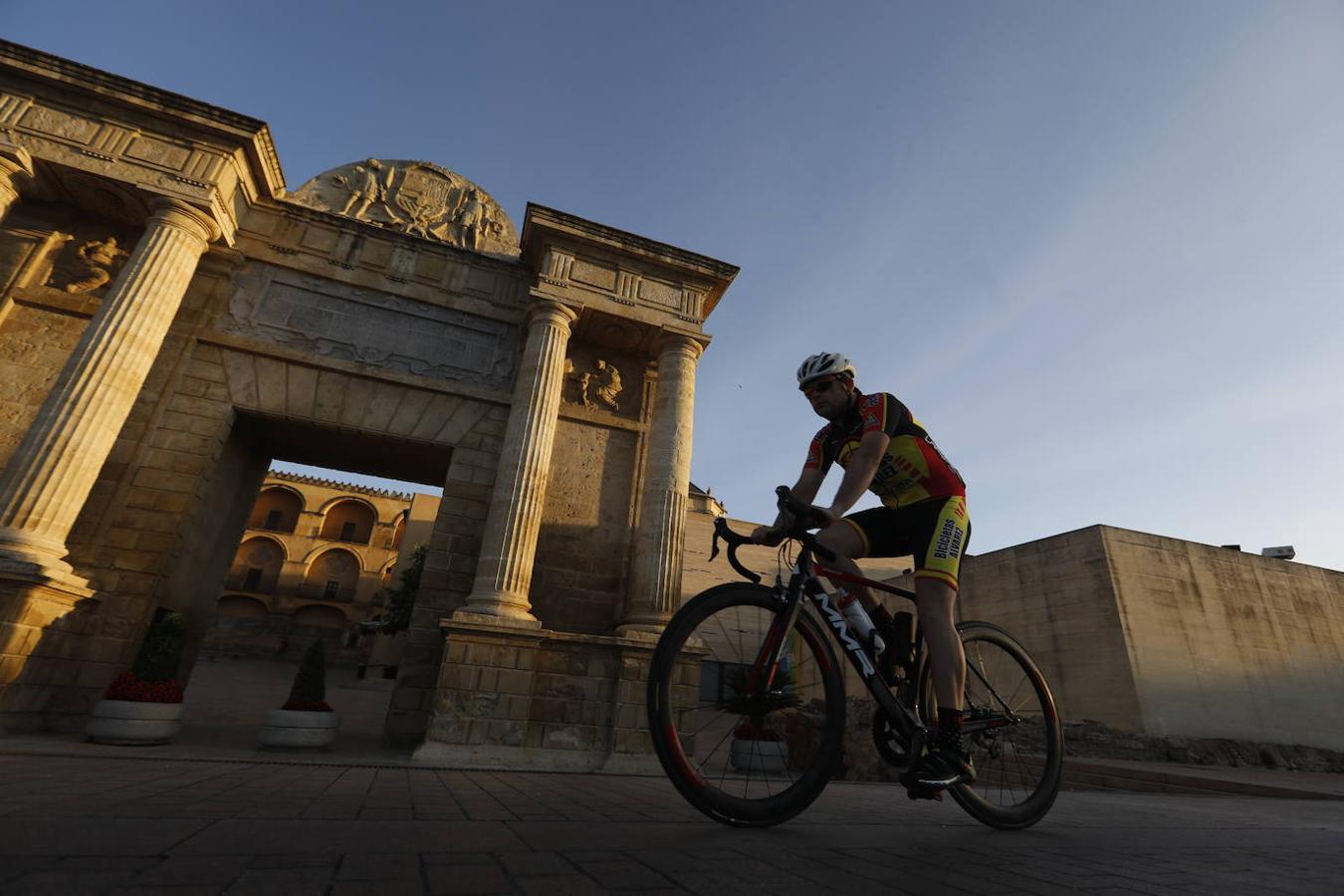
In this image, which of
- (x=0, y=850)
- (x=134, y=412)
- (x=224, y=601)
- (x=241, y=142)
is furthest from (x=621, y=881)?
(x=224, y=601)

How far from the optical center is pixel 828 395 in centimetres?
359

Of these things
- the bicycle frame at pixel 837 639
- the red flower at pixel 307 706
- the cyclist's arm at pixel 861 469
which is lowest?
the red flower at pixel 307 706

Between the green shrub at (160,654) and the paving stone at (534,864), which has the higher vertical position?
the green shrub at (160,654)

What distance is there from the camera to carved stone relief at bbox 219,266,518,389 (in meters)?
9.96

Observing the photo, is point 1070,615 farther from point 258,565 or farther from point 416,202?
point 258,565

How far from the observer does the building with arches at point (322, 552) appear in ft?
132

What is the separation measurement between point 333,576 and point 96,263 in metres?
38.9

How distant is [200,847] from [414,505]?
39.2 metres

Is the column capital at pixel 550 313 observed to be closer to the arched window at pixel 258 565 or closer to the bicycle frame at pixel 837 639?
the bicycle frame at pixel 837 639

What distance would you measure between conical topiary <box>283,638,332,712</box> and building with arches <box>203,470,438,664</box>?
1231 inches

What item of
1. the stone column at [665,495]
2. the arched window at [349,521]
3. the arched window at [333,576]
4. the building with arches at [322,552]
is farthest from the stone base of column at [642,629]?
the arched window at [349,521]

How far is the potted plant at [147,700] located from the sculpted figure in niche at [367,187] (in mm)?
7700

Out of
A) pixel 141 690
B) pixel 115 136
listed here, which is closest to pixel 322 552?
pixel 115 136

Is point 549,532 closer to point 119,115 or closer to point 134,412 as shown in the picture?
point 134,412
